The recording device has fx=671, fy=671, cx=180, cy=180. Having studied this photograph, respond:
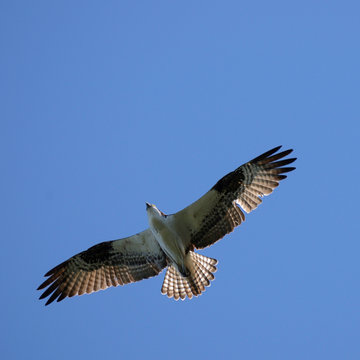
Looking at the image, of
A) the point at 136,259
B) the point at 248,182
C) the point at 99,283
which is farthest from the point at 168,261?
the point at 248,182

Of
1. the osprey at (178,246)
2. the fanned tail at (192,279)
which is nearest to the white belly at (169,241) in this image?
the osprey at (178,246)

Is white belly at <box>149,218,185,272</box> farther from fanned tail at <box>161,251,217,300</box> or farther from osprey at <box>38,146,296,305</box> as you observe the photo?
fanned tail at <box>161,251,217,300</box>

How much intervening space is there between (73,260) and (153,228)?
1.67 m

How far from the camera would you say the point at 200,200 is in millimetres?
11203

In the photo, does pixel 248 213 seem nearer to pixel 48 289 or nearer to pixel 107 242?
pixel 107 242

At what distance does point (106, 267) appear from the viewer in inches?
466

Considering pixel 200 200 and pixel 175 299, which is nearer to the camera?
pixel 200 200

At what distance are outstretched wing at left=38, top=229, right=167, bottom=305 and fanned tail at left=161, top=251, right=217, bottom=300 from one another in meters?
0.35

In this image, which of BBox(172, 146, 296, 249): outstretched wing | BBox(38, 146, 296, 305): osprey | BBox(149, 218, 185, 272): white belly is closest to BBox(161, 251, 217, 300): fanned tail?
BBox(38, 146, 296, 305): osprey

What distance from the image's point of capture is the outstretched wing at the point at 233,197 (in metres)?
11.2

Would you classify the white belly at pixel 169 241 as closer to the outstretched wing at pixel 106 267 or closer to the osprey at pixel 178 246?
the osprey at pixel 178 246

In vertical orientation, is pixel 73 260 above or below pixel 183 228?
above

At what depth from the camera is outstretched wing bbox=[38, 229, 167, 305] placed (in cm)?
1171

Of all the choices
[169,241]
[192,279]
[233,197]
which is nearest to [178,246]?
[169,241]
